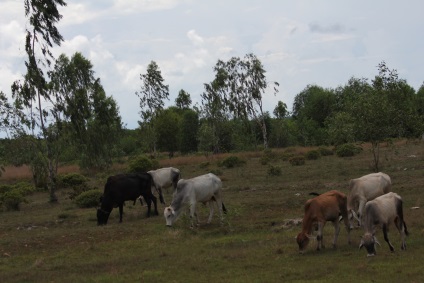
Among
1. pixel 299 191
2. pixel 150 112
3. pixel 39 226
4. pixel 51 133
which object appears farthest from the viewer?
pixel 150 112

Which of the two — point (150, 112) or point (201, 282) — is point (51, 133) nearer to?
point (201, 282)

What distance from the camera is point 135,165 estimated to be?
44.3 m

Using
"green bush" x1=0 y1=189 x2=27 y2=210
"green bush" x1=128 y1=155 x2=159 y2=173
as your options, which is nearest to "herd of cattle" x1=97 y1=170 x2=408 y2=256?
"green bush" x1=0 y1=189 x2=27 y2=210

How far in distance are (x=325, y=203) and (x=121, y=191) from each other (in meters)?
11.7

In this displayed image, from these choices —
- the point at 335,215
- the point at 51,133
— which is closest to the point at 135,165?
the point at 51,133

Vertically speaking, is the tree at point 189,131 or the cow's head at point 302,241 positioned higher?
the tree at point 189,131

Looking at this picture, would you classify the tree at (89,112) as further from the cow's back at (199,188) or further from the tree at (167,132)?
the cow's back at (199,188)

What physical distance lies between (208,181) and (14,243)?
7.38 m

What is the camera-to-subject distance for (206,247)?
55.5 ft

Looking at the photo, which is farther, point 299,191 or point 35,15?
point 35,15

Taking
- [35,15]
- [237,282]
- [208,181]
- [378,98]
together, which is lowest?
[237,282]

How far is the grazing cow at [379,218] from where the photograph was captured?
43.9ft

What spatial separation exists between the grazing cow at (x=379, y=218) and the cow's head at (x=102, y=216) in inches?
499

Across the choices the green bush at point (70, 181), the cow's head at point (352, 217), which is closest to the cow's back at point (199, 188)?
the cow's head at point (352, 217)
